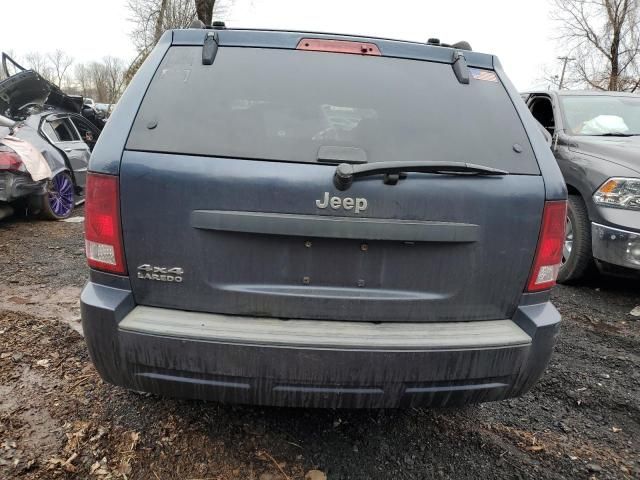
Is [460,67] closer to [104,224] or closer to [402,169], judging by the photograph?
[402,169]

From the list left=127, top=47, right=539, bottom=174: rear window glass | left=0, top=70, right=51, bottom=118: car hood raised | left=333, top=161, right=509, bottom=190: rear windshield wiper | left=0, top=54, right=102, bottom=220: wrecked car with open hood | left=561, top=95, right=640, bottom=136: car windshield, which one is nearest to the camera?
left=333, top=161, right=509, bottom=190: rear windshield wiper

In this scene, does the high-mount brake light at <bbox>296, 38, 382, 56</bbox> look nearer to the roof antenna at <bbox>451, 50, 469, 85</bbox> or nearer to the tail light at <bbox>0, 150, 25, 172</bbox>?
the roof antenna at <bbox>451, 50, 469, 85</bbox>

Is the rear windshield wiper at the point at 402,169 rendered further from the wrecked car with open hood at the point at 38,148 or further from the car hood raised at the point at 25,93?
the car hood raised at the point at 25,93

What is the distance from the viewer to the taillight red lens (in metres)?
5.60

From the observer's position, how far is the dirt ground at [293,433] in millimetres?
2057

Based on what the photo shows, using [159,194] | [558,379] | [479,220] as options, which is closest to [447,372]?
[479,220]

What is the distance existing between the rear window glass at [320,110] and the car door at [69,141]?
6349mm

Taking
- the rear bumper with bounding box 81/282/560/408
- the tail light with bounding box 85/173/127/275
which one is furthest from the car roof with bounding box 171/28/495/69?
the rear bumper with bounding box 81/282/560/408

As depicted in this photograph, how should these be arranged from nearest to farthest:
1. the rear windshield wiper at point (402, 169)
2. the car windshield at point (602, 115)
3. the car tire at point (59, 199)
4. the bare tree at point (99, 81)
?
the rear windshield wiper at point (402, 169)
the car windshield at point (602, 115)
the car tire at point (59, 199)
the bare tree at point (99, 81)

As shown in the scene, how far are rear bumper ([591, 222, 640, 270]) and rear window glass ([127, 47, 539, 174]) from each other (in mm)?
2543

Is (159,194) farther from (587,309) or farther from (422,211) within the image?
(587,309)

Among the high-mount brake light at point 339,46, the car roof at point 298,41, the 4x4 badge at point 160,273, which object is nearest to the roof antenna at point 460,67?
the car roof at point 298,41

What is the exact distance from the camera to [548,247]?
191 centimetres

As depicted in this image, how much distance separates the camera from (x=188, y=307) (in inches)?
71.8
